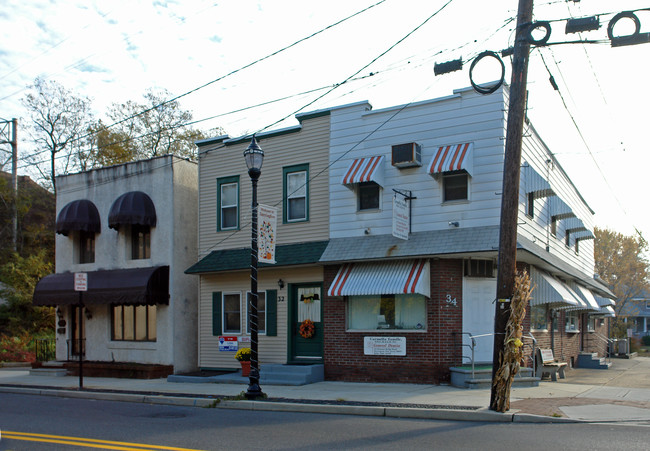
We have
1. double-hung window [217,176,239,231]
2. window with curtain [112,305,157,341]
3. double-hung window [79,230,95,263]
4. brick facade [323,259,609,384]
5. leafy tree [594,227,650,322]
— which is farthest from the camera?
leafy tree [594,227,650,322]

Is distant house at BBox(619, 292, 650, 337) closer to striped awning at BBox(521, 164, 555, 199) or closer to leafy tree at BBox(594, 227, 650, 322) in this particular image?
leafy tree at BBox(594, 227, 650, 322)

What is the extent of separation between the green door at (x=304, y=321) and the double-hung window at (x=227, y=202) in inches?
124

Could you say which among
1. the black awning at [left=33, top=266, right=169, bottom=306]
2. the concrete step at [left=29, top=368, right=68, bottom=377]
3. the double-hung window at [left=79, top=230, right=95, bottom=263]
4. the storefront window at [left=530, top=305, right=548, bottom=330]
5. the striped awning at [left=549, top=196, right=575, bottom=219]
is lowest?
the concrete step at [left=29, top=368, right=68, bottom=377]

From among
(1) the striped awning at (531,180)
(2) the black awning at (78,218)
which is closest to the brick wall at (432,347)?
(1) the striped awning at (531,180)

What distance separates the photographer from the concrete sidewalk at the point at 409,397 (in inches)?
451

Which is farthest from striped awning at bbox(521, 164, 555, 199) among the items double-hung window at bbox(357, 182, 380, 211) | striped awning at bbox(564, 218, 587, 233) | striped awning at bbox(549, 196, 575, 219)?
striped awning at bbox(564, 218, 587, 233)

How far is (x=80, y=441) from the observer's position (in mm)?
9516

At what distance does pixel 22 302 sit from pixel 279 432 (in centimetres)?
2482

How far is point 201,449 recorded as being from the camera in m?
8.72

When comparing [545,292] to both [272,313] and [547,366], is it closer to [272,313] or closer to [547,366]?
[547,366]

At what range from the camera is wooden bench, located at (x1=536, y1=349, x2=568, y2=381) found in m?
17.2

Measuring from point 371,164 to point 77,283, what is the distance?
856 cm

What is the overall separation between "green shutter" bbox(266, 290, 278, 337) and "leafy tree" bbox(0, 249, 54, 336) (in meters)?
16.8

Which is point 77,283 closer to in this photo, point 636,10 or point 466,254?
point 466,254
